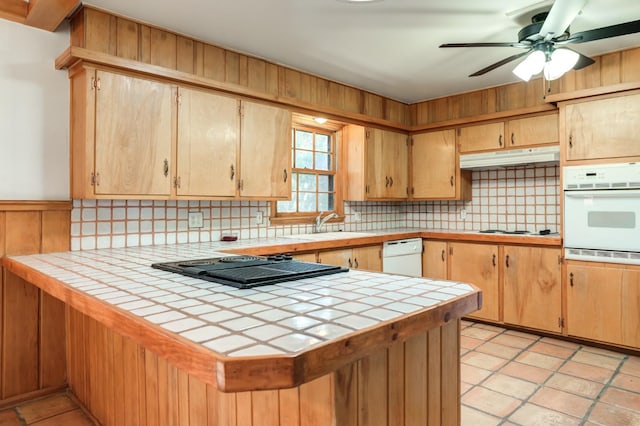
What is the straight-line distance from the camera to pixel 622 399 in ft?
7.91

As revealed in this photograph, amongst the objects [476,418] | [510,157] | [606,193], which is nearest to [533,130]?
[510,157]

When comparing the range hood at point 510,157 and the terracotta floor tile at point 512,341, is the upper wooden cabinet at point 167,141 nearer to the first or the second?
the range hood at point 510,157

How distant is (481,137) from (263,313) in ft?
12.2

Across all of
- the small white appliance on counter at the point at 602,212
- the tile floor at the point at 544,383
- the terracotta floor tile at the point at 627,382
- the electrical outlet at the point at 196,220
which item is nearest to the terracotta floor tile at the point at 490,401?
the tile floor at the point at 544,383

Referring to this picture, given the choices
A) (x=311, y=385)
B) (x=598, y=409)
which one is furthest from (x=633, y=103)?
(x=311, y=385)

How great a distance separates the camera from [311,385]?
3.39 feet

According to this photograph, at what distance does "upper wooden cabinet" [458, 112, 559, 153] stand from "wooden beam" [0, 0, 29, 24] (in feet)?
12.5

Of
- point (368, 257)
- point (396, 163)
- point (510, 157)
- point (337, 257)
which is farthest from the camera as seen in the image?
point (396, 163)

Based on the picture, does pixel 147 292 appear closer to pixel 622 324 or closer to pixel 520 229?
pixel 622 324

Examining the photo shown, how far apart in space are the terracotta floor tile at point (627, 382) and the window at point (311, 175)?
2715 millimetres

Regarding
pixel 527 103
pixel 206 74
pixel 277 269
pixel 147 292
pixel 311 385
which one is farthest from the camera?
pixel 527 103

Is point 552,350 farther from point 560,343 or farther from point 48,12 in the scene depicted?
point 48,12

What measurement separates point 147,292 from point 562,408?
2.38 m

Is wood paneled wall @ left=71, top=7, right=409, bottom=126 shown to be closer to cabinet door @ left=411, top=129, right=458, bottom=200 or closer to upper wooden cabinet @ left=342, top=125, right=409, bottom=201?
upper wooden cabinet @ left=342, top=125, right=409, bottom=201
